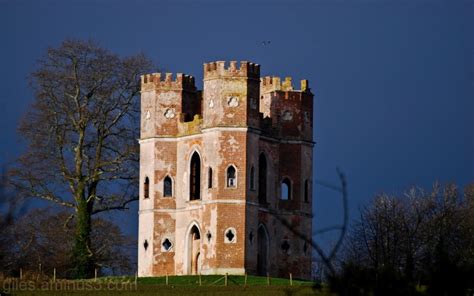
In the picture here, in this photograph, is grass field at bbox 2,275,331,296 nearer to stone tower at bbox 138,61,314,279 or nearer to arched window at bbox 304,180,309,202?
stone tower at bbox 138,61,314,279

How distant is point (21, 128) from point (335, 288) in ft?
157

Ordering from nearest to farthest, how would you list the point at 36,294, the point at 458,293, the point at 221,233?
the point at 458,293
the point at 36,294
the point at 221,233

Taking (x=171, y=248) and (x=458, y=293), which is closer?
(x=458, y=293)

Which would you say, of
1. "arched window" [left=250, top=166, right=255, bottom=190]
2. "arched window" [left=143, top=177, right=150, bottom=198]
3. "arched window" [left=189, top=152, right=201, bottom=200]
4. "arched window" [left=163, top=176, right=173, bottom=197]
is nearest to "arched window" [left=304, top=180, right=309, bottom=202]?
"arched window" [left=250, top=166, right=255, bottom=190]

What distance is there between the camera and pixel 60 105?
2475 inches

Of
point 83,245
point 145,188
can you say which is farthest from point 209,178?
point 83,245

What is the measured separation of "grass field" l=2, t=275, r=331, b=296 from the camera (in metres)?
48.5

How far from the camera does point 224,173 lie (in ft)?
188

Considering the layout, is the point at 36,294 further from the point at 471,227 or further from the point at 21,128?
the point at 471,227

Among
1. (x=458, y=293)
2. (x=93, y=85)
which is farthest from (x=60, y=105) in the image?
(x=458, y=293)

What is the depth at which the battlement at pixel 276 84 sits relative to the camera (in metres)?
61.7

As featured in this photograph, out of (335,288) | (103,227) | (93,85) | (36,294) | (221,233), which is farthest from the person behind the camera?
(103,227)

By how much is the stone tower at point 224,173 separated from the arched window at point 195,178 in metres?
0.04

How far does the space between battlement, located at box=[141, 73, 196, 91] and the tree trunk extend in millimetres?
5820
